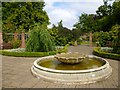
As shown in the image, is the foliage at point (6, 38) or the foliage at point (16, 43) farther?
the foliage at point (6, 38)

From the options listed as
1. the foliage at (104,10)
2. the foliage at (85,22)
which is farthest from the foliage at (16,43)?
the foliage at (85,22)

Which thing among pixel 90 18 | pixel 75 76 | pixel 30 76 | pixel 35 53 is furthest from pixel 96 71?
pixel 90 18

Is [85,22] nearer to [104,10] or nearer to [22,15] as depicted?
[104,10]

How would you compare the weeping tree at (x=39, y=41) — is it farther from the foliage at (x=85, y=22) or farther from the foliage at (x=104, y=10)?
the foliage at (x=85, y=22)

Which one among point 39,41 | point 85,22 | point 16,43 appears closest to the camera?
point 39,41

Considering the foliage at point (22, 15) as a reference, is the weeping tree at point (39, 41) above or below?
below

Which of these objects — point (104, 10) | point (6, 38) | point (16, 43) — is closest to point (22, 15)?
point (6, 38)

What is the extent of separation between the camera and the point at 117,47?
42.6ft

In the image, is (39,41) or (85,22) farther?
(85,22)

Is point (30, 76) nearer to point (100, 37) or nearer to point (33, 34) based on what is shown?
point (33, 34)

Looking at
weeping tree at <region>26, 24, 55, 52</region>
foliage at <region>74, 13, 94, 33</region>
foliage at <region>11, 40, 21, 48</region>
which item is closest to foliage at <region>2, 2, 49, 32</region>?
foliage at <region>11, 40, 21, 48</region>

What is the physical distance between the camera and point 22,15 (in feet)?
91.8

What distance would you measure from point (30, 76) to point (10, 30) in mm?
18089

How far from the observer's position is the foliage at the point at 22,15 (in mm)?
28062
